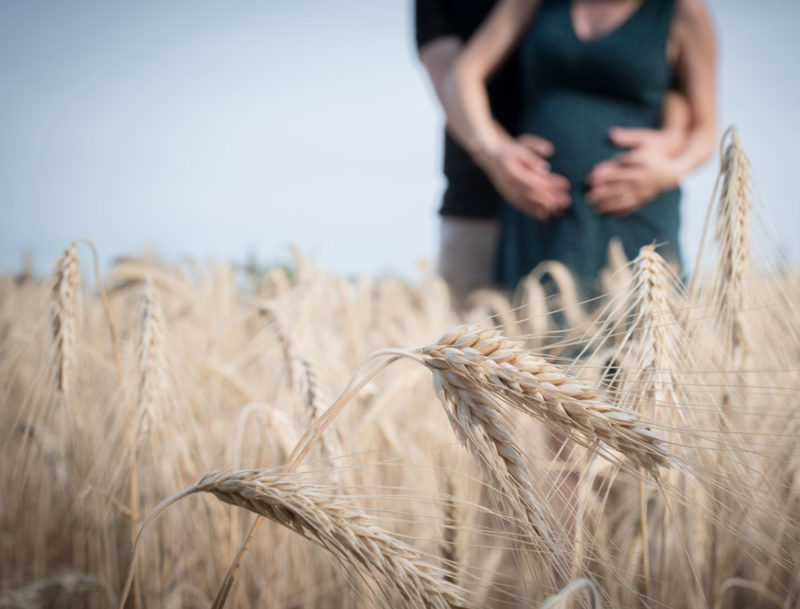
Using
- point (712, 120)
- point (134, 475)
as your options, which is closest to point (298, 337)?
point (134, 475)

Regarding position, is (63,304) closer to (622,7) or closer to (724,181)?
(724,181)

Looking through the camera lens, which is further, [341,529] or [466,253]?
[466,253]

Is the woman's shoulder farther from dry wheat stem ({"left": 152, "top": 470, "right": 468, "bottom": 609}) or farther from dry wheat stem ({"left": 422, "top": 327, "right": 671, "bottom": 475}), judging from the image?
dry wheat stem ({"left": 152, "top": 470, "right": 468, "bottom": 609})

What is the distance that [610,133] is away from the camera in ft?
5.94

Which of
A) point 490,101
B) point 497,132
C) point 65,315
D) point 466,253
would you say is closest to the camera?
point 65,315

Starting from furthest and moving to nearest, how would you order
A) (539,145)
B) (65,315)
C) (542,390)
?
(539,145), (65,315), (542,390)

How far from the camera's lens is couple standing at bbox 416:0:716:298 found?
175 centimetres

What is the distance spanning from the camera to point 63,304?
903mm

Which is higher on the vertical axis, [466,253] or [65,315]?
[466,253]

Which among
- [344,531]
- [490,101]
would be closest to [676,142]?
[490,101]

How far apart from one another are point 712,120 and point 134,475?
7.28 ft

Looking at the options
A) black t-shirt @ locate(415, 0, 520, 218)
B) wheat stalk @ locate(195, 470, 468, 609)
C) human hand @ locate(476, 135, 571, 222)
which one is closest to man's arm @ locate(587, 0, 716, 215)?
human hand @ locate(476, 135, 571, 222)

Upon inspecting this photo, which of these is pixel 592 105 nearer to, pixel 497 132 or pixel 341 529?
pixel 497 132

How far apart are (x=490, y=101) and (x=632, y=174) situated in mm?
1222
